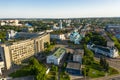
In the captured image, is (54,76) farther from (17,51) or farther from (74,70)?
(17,51)

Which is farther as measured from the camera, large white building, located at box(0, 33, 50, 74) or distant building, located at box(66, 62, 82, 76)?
large white building, located at box(0, 33, 50, 74)

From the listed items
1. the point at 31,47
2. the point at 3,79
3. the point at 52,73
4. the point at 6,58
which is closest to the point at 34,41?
the point at 31,47

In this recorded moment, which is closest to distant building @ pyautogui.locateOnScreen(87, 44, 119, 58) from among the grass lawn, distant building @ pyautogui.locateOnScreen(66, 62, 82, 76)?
distant building @ pyautogui.locateOnScreen(66, 62, 82, 76)

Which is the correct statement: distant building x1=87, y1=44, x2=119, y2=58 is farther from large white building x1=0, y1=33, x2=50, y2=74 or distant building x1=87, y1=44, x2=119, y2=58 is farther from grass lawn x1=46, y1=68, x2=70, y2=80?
grass lawn x1=46, y1=68, x2=70, y2=80

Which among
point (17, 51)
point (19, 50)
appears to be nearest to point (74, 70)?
point (17, 51)

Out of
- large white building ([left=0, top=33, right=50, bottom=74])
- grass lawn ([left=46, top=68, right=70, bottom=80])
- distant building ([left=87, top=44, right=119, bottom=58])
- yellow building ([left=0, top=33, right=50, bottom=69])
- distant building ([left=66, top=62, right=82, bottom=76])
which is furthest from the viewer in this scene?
distant building ([left=87, top=44, right=119, bottom=58])

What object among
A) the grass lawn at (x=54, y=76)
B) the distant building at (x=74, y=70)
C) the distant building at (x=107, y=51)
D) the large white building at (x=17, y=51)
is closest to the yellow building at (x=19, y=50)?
the large white building at (x=17, y=51)

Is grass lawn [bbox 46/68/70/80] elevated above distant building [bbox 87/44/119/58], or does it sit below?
below

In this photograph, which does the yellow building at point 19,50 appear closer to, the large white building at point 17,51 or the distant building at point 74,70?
the large white building at point 17,51
